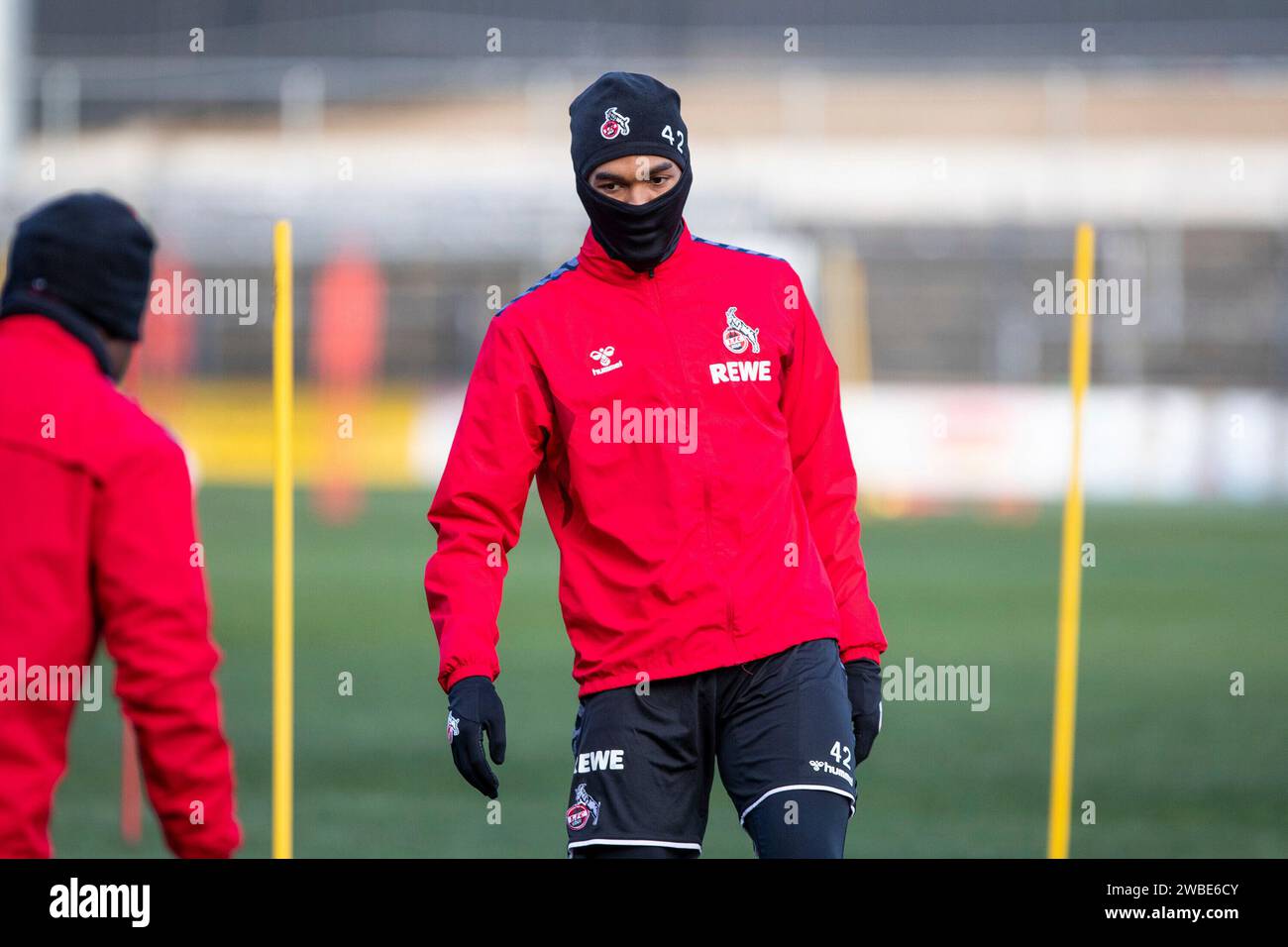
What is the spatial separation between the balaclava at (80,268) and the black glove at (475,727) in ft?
3.35

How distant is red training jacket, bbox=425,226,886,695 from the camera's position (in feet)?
12.3

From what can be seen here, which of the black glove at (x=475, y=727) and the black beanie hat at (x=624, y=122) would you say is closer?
the black glove at (x=475, y=727)

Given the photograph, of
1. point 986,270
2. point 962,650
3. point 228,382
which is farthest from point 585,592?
point 986,270

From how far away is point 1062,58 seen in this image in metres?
35.5

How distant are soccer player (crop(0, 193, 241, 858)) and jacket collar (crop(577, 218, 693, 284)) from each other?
3.96ft

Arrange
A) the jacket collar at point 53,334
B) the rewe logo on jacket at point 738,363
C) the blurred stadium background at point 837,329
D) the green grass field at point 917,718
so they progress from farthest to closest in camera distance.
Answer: the blurred stadium background at point 837,329 → the green grass field at point 917,718 → the rewe logo on jacket at point 738,363 → the jacket collar at point 53,334

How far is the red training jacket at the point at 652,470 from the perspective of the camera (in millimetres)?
3754
